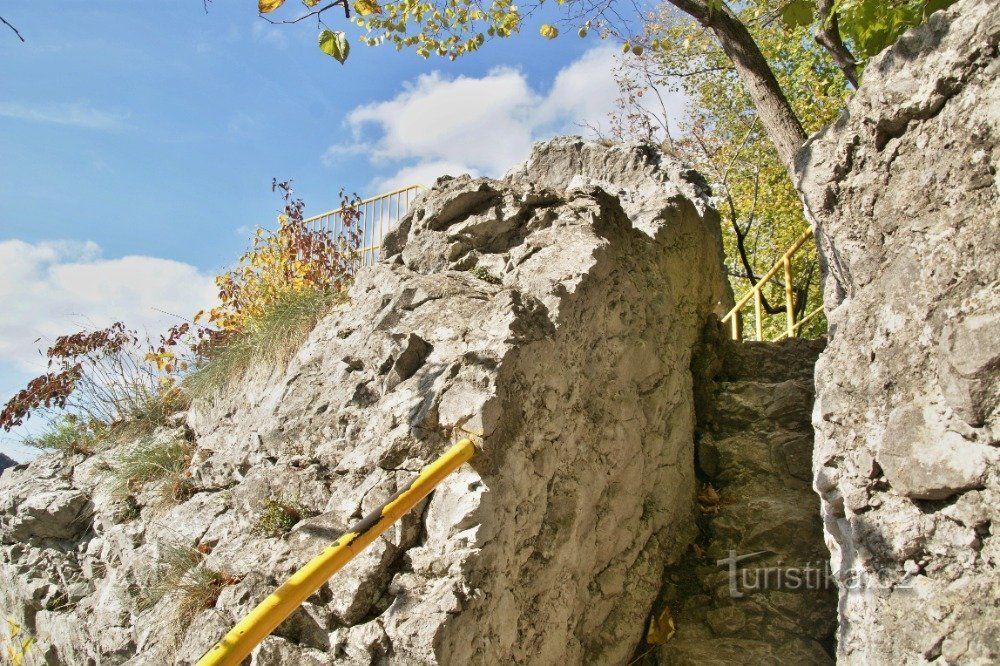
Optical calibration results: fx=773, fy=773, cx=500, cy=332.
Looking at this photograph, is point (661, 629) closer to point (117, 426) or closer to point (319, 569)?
point (319, 569)

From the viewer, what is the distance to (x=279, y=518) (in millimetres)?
3934

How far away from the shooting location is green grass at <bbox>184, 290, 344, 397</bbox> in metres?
6.01

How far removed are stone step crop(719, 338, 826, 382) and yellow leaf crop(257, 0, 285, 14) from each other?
13.7 feet

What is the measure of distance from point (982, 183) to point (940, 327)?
63 centimetres

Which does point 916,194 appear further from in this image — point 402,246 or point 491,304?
point 402,246

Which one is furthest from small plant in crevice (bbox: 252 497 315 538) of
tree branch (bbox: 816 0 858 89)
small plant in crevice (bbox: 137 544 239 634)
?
tree branch (bbox: 816 0 858 89)

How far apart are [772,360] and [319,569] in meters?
4.37

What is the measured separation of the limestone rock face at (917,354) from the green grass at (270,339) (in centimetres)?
383

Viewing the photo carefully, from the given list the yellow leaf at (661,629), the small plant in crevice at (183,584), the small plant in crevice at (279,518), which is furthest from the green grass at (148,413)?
the yellow leaf at (661,629)

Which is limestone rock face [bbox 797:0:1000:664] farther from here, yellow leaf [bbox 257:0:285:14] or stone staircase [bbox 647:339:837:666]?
yellow leaf [bbox 257:0:285:14]

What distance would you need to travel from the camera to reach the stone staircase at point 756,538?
4.29m

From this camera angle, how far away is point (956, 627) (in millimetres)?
2957

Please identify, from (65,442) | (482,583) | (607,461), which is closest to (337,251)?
(65,442)

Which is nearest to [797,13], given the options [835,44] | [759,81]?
[835,44]
